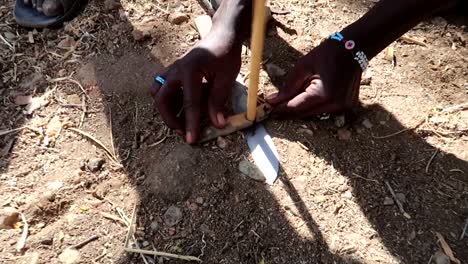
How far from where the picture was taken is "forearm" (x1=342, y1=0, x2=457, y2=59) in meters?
1.43

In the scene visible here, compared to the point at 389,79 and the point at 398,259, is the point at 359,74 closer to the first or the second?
the point at 389,79

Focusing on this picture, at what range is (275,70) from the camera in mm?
1722

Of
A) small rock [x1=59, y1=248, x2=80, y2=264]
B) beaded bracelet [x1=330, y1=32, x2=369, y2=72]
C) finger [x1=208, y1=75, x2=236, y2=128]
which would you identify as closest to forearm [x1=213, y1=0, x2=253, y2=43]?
finger [x1=208, y1=75, x2=236, y2=128]

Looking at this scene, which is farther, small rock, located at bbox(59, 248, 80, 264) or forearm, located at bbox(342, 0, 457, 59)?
forearm, located at bbox(342, 0, 457, 59)

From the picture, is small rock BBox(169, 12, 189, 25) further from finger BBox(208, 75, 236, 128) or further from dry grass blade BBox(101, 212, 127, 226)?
dry grass blade BBox(101, 212, 127, 226)

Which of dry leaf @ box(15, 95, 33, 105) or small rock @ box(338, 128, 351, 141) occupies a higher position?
dry leaf @ box(15, 95, 33, 105)

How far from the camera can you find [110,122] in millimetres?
1596

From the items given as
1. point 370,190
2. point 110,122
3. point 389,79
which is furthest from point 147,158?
point 389,79

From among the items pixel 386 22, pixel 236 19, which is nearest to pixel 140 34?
pixel 236 19

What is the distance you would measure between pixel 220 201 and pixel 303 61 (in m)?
0.51

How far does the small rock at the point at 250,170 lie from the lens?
57.3 inches

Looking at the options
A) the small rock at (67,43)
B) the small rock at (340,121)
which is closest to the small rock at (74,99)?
the small rock at (67,43)

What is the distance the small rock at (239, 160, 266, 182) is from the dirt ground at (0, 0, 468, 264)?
3 centimetres

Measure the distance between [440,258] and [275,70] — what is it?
81 cm
